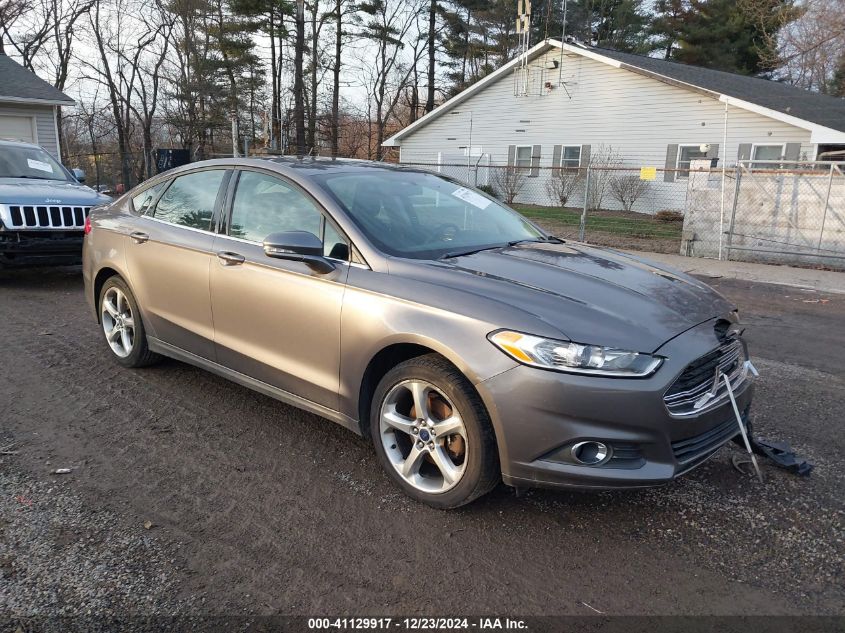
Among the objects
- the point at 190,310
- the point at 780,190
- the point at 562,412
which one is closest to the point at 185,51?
the point at 780,190

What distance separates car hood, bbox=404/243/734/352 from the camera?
2.74 meters

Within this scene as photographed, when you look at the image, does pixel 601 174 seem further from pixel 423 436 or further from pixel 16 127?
pixel 423 436

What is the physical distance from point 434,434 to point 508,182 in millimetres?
21674

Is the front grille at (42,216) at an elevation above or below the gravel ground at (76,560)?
above

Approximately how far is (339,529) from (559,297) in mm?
1464

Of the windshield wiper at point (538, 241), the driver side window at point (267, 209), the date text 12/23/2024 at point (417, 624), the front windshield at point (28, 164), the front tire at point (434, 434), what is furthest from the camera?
the front windshield at point (28, 164)

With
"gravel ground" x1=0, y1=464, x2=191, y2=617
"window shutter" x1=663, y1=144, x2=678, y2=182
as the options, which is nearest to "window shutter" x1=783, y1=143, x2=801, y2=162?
"window shutter" x1=663, y1=144, x2=678, y2=182

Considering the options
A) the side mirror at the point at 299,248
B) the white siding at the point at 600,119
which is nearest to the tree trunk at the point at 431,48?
the white siding at the point at 600,119

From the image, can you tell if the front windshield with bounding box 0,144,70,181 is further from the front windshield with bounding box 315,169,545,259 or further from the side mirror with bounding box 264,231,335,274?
the side mirror with bounding box 264,231,335,274

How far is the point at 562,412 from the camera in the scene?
263cm

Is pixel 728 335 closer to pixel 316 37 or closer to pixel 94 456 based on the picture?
pixel 94 456

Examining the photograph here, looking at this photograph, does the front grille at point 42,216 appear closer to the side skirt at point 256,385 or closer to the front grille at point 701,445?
the side skirt at point 256,385

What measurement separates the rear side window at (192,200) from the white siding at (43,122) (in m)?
19.9

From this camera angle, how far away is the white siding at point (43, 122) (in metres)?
20.9
